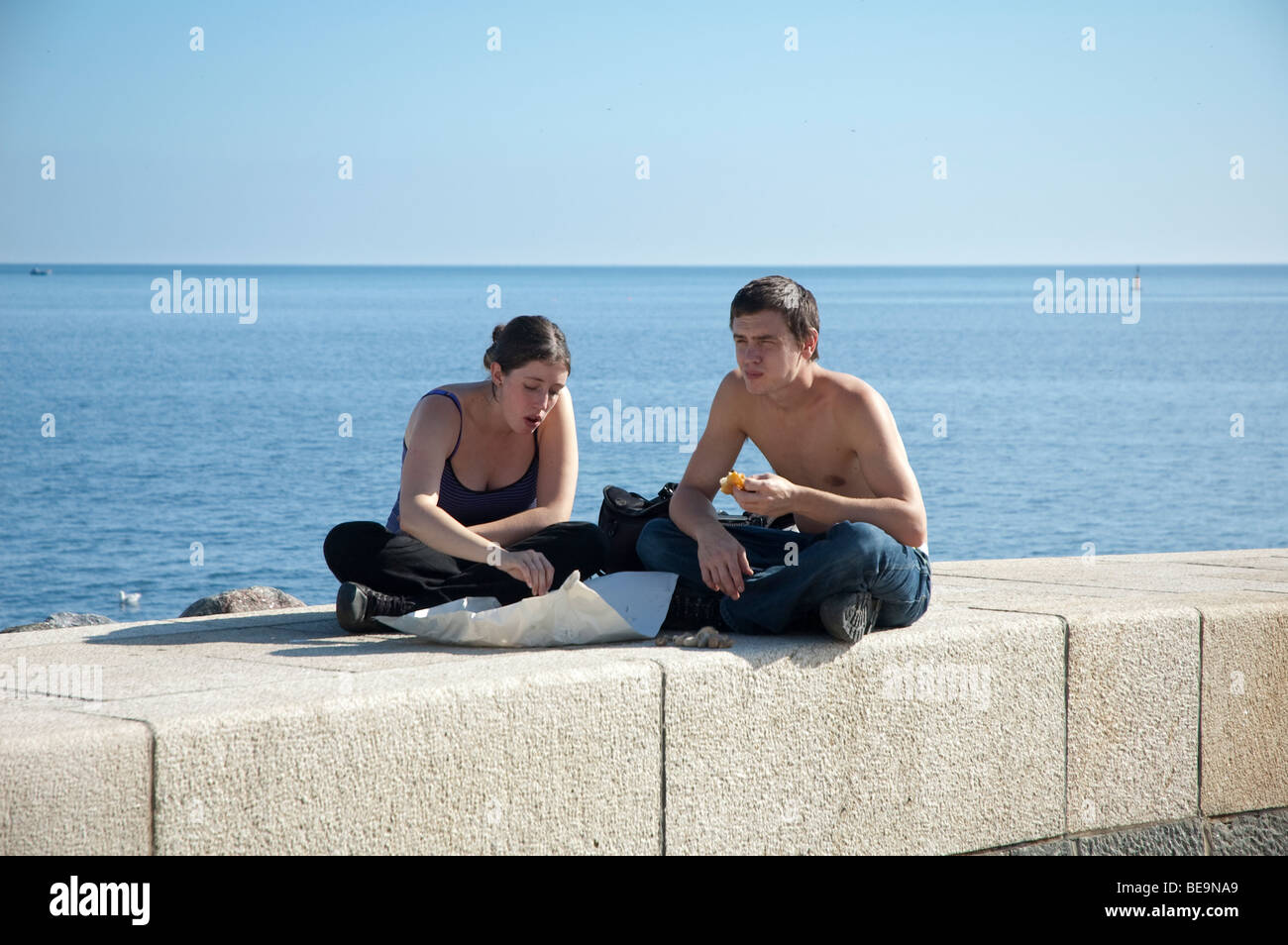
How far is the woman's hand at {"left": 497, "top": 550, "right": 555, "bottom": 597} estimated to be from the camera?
14.7 feet

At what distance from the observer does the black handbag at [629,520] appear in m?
5.08

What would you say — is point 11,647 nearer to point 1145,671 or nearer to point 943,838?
point 943,838

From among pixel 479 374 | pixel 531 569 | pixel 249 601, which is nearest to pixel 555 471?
pixel 531 569

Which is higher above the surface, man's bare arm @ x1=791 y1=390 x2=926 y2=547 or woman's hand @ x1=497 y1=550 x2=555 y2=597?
man's bare arm @ x1=791 y1=390 x2=926 y2=547

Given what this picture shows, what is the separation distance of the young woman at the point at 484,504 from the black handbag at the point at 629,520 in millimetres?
68

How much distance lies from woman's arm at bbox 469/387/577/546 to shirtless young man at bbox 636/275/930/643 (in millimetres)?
401

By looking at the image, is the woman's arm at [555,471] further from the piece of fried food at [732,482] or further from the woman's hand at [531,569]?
the piece of fried food at [732,482]

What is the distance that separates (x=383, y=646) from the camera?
174 inches

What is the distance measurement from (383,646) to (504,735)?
3.02 feet

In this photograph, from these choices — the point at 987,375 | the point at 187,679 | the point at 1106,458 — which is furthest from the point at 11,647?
the point at 987,375
